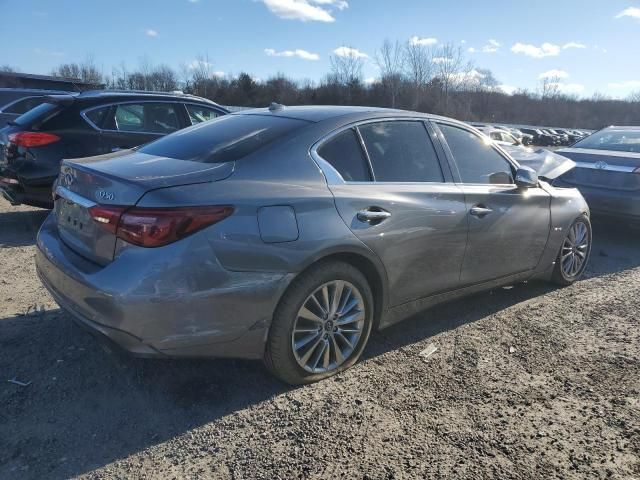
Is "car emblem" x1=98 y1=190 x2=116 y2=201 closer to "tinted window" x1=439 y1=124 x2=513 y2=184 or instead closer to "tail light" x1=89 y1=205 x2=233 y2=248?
"tail light" x1=89 y1=205 x2=233 y2=248

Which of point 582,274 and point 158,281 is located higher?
point 158,281

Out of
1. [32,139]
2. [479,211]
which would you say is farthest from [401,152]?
[32,139]

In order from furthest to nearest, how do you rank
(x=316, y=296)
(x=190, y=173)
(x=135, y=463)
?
(x=316, y=296) → (x=190, y=173) → (x=135, y=463)

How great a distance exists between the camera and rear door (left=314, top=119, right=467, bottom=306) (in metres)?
3.13

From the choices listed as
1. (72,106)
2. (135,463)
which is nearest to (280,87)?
(72,106)

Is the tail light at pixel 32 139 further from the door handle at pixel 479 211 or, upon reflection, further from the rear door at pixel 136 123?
the door handle at pixel 479 211

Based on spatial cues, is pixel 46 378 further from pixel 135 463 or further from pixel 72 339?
pixel 135 463

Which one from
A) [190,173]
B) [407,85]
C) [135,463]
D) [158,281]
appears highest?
[407,85]

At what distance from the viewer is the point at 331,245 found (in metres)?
2.90

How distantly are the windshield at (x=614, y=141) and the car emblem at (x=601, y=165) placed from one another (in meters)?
0.55

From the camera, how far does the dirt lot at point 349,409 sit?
8.00 feet

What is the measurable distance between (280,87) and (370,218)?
6962 centimetres

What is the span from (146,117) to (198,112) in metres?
0.83

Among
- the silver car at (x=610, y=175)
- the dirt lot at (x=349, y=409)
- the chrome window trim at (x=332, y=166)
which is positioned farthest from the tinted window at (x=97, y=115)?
the silver car at (x=610, y=175)
